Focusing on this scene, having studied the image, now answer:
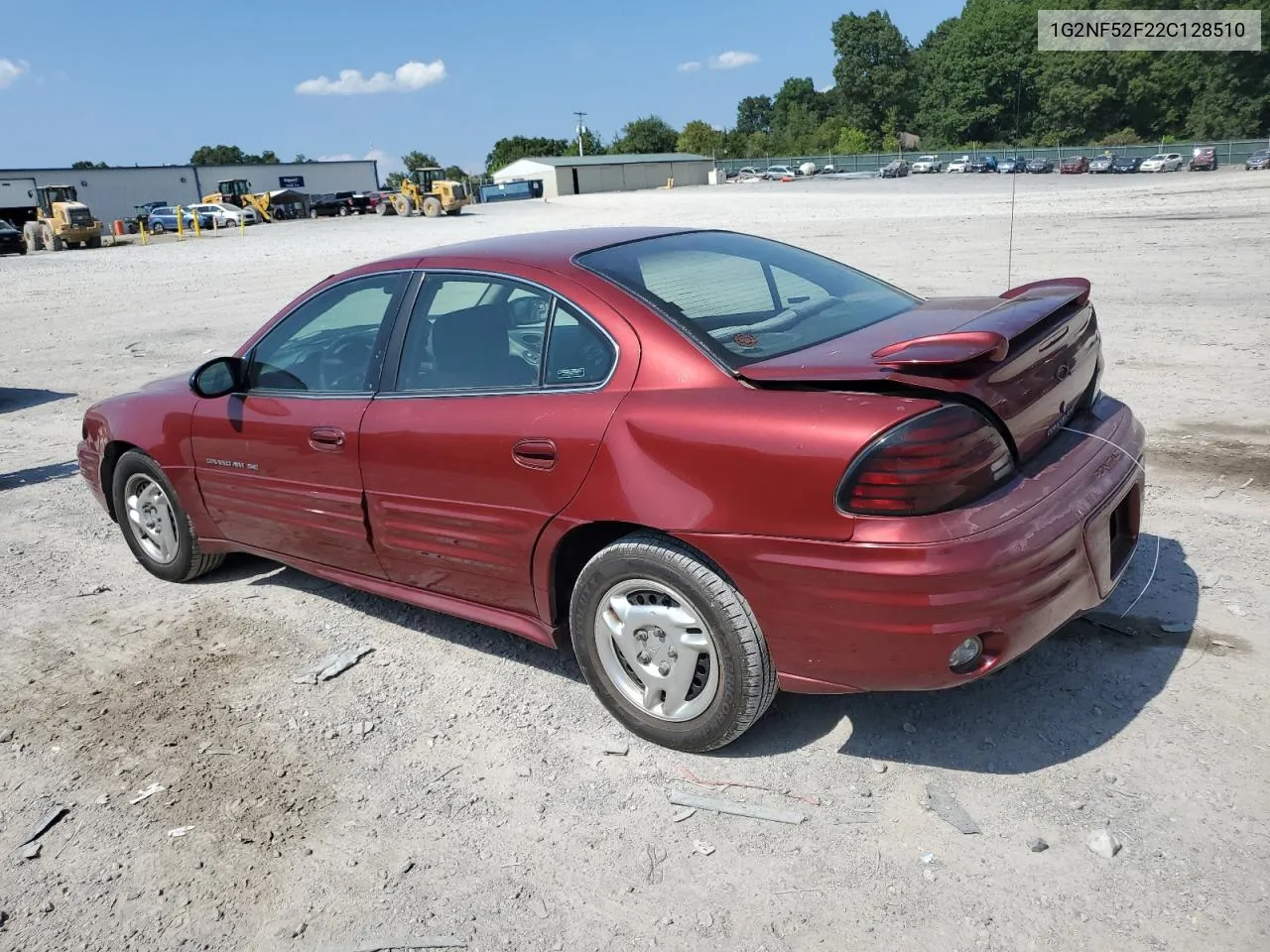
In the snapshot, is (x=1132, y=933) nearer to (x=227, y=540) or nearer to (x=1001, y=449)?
(x=1001, y=449)

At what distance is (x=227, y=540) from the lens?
4746 millimetres

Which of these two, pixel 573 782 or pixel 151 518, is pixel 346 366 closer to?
→ pixel 151 518

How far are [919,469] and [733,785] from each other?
118 centimetres

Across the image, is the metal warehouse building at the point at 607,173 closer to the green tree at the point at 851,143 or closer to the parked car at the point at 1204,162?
the green tree at the point at 851,143

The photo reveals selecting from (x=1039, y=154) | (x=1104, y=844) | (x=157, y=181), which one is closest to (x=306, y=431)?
(x=1104, y=844)

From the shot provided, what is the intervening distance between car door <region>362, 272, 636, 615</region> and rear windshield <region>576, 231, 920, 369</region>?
267 millimetres

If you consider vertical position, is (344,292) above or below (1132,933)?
above

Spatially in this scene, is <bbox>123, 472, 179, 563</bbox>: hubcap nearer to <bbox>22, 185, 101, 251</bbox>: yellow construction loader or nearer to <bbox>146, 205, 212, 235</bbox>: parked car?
<bbox>22, 185, 101, 251</bbox>: yellow construction loader

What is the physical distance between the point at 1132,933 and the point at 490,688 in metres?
2.30

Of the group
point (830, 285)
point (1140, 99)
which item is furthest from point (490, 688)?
point (1140, 99)

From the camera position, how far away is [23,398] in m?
10.2

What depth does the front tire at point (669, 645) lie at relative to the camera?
3025 mm

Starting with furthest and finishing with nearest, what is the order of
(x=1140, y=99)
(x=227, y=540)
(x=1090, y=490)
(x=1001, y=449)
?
1. (x=1140, y=99)
2. (x=227, y=540)
3. (x=1090, y=490)
4. (x=1001, y=449)

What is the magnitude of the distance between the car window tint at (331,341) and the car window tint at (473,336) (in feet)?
0.65
